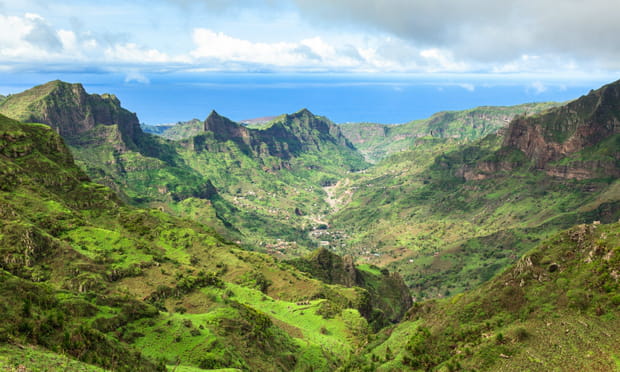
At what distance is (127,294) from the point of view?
7719 centimetres

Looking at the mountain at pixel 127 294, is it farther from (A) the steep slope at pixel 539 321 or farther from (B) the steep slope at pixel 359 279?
(A) the steep slope at pixel 539 321

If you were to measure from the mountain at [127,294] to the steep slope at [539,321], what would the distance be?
27.7 meters

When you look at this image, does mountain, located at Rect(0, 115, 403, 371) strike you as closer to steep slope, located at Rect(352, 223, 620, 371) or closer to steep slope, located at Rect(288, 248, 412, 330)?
steep slope, located at Rect(288, 248, 412, 330)

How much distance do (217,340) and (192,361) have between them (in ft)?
22.4

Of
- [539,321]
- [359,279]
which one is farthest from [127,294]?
[359,279]

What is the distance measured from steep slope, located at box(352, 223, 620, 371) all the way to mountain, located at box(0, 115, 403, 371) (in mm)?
27668

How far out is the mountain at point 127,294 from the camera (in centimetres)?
4762

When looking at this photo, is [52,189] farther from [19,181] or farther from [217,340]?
[217,340]

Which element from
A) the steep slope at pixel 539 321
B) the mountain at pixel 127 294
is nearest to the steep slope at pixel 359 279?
the mountain at pixel 127 294

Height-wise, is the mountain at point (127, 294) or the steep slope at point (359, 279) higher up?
the mountain at point (127, 294)

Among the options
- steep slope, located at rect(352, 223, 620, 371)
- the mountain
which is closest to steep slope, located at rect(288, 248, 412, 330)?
the mountain

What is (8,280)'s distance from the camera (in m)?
48.8

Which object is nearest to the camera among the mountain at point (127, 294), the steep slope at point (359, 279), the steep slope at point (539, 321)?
the steep slope at point (539, 321)

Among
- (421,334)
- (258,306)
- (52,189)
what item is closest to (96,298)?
(258,306)
